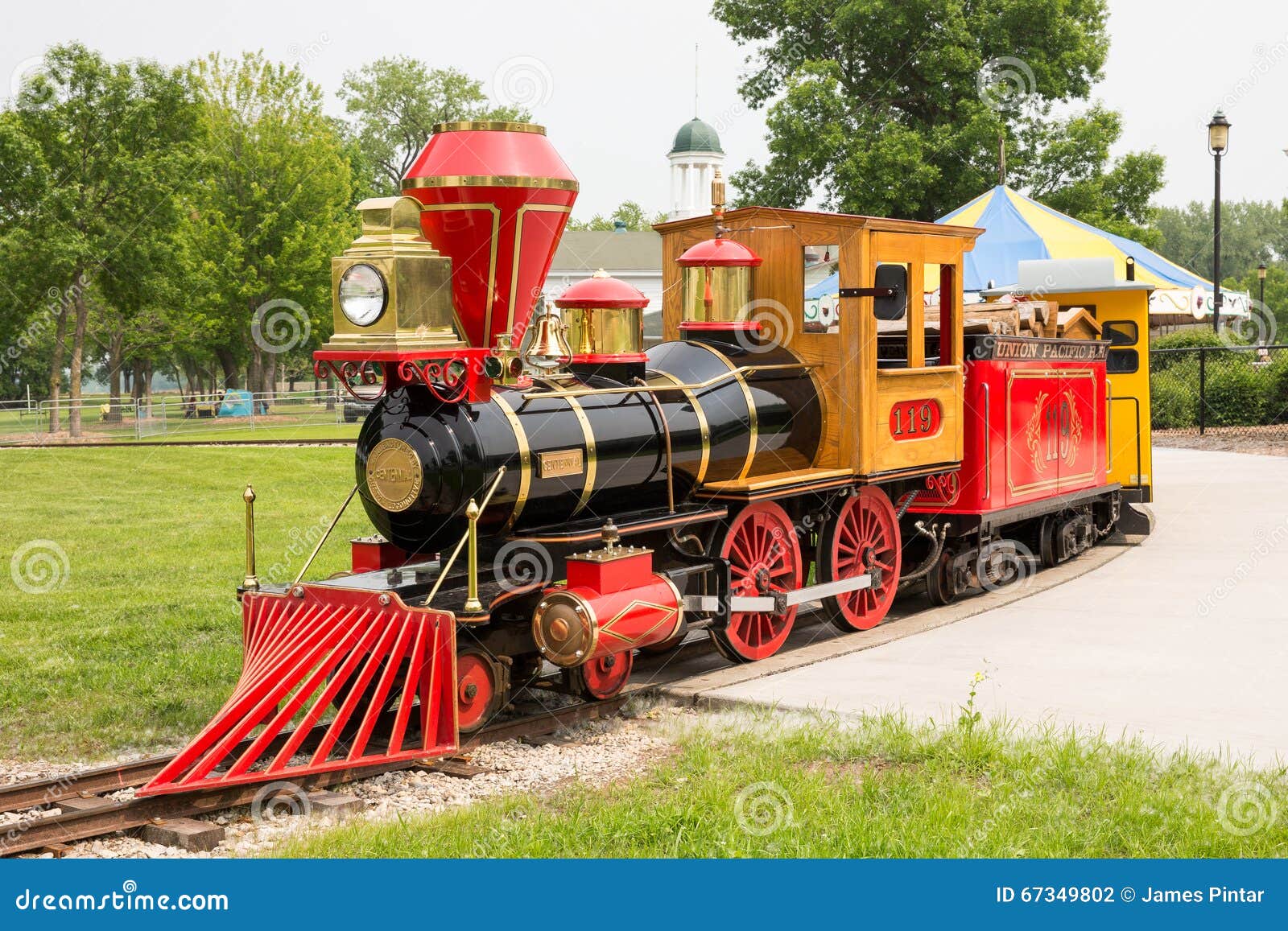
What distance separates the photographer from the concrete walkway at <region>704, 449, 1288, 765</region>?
6613mm

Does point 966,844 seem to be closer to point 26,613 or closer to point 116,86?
point 26,613

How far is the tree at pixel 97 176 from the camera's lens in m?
29.4

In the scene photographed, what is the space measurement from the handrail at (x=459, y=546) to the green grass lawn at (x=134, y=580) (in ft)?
5.66

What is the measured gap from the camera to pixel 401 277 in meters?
6.25

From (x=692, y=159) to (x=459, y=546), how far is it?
59.6 metres

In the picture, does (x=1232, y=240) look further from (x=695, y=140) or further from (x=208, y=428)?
(x=208, y=428)

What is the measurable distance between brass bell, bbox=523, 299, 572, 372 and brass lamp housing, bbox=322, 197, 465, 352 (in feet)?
1.75

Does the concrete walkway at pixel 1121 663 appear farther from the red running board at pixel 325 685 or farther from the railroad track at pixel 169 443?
the railroad track at pixel 169 443

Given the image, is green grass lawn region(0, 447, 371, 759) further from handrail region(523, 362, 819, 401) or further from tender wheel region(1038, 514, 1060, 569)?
tender wheel region(1038, 514, 1060, 569)

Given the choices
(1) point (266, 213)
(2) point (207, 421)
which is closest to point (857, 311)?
(2) point (207, 421)

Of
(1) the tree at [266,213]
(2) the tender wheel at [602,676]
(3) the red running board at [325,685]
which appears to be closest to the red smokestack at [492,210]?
(3) the red running board at [325,685]

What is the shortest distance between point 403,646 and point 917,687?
2.93 m

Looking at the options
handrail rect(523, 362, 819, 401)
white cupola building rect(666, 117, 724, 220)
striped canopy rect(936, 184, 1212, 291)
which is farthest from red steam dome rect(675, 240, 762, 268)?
white cupola building rect(666, 117, 724, 220)

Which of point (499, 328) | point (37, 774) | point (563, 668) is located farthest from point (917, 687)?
point (37, 774)
